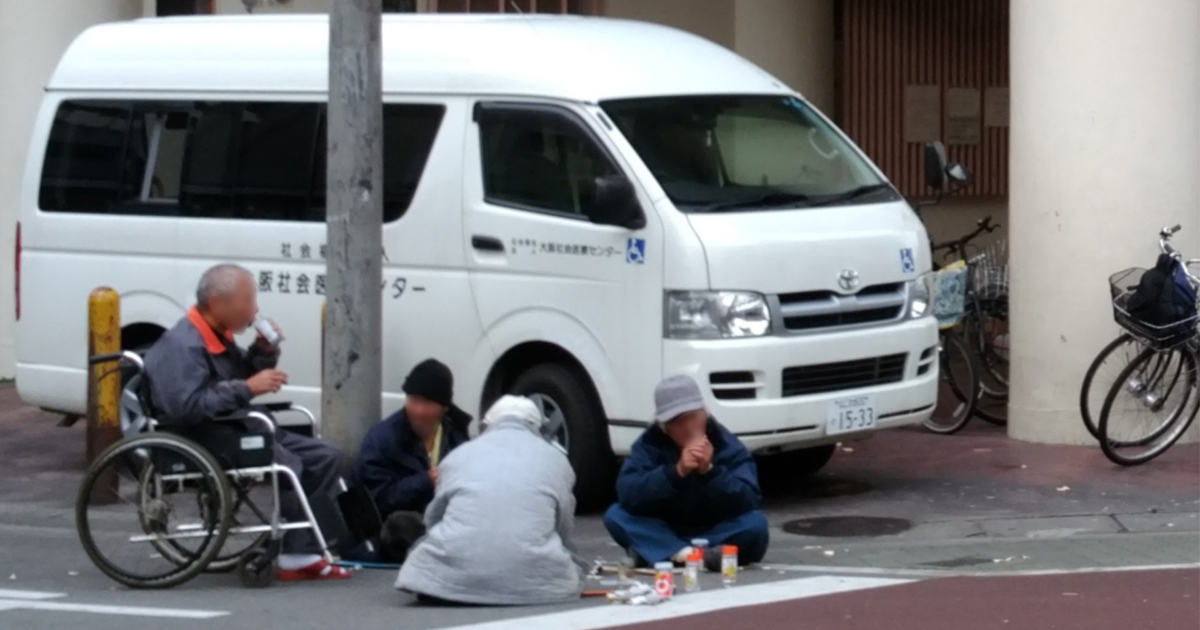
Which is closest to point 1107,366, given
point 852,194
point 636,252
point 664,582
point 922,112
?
point 852,194

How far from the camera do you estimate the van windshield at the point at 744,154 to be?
10.9 metres

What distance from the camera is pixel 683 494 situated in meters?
9.50

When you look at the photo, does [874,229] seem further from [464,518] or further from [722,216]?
[464,518]

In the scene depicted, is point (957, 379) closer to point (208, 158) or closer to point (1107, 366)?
point (1107, 366)

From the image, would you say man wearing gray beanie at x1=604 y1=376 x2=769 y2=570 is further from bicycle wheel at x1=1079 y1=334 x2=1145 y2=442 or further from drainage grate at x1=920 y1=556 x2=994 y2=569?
bicycle wheel at x1=1079 y1=334 x2=1145 y2=442

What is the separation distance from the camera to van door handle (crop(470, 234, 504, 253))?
1117cm

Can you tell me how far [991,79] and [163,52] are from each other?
836cm

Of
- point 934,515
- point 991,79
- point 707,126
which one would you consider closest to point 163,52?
point 707,126

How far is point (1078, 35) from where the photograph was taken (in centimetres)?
1278

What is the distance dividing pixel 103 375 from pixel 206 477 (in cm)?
256

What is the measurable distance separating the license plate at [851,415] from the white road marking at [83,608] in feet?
11.5

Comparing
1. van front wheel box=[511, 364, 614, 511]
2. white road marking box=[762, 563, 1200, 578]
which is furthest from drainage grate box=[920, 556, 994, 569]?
van front wheel box=[511, 364, 614, 511]

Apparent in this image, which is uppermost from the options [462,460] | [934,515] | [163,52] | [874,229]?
[163,52]

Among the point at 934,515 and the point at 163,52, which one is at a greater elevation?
the point at 163,52
